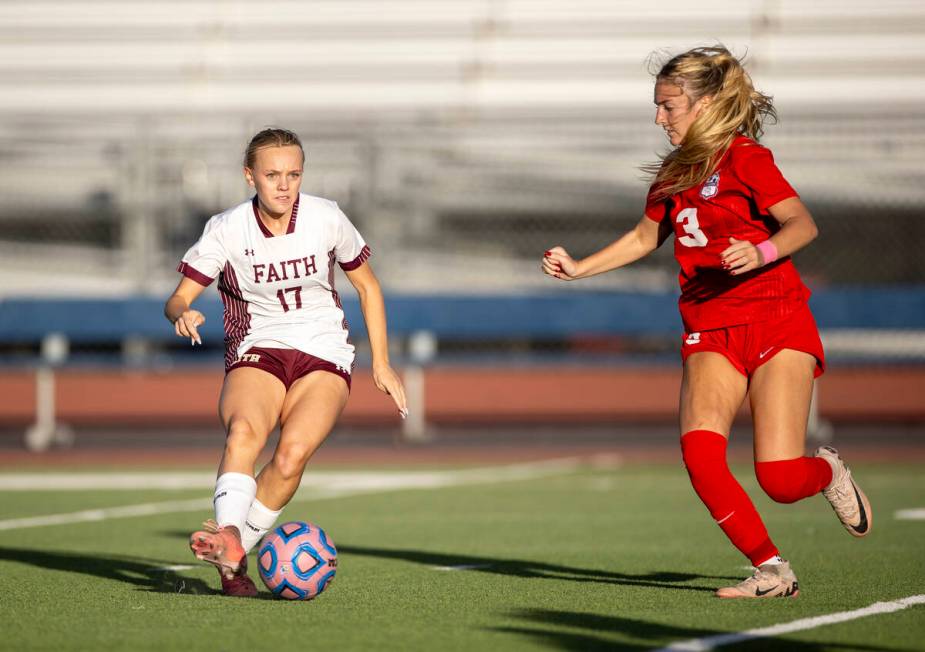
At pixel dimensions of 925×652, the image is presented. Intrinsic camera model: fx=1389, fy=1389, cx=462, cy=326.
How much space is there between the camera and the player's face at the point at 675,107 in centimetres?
559

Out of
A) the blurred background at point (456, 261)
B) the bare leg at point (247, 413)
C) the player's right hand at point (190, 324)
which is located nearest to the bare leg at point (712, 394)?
the bare leg at point (247, 413)

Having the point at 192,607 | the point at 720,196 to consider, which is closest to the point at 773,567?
the point at 720,196

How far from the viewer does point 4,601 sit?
5.46m

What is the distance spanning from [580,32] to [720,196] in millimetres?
17337

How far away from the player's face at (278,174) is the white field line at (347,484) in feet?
12.3

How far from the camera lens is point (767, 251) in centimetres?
513

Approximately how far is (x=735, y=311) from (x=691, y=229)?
1.26 ft

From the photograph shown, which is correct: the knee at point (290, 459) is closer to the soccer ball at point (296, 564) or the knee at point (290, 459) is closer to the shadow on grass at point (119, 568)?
the soccer ball at point (296, 564)

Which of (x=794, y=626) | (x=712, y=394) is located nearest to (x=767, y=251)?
(x=712, y=394)

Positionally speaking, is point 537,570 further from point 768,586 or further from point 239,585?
point 239,585

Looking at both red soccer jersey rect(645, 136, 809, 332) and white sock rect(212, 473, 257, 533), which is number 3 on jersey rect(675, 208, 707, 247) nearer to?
red soccer jersey rect(645, 136, 809, 332)

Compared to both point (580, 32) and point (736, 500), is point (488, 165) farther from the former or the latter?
point (736, 500)

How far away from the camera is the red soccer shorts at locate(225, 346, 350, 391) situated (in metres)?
5.89

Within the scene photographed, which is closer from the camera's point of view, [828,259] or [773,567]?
[773,567]
